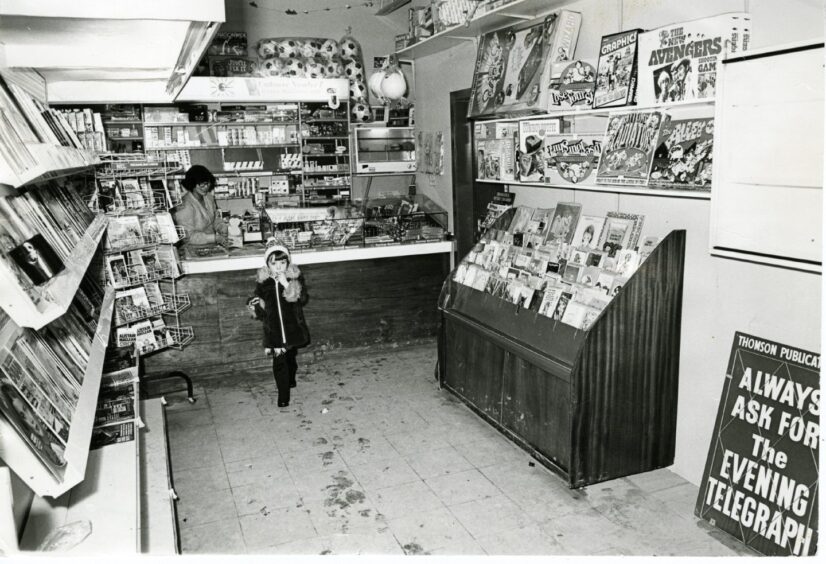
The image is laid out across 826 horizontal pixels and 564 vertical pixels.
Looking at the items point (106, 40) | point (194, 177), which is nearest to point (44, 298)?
point (106, 40)

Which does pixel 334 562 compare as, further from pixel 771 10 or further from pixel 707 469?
pixel 771 10

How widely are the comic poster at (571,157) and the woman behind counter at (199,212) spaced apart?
3.34m

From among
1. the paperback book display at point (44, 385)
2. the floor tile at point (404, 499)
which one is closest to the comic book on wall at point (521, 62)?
the floor tile at point (404, 499)

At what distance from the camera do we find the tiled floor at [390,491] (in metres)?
3.35

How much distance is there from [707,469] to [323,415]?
8.97 ft

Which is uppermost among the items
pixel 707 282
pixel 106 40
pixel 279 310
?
pixel 106 40

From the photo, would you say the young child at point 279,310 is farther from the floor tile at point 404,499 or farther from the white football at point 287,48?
the white football at point 287,48

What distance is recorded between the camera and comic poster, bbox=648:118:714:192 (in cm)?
326

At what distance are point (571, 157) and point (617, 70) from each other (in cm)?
64

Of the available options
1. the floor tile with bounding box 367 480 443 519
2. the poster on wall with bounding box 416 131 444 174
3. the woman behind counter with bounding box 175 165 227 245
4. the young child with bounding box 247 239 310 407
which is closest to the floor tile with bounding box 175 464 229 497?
the floor tile with bounding box 367 480 443 519

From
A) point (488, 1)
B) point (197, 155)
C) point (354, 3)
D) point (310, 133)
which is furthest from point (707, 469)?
point (354, 3)

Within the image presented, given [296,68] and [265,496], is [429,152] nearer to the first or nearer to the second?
[296,68]

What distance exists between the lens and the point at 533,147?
4.68 m

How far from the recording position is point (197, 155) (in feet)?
26.7
